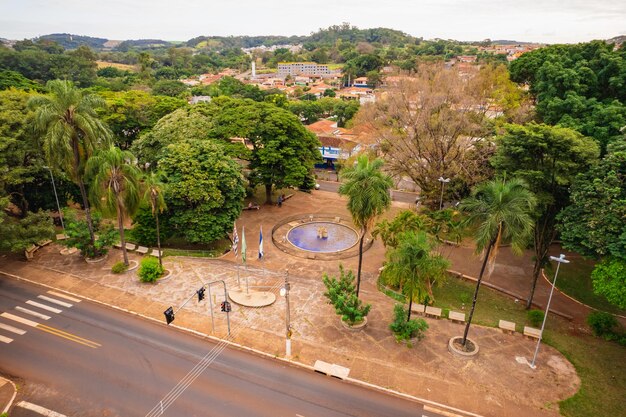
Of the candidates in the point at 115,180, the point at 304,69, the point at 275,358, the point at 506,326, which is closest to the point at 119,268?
the point at 115,180

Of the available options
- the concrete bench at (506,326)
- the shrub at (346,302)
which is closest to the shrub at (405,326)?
the shrub at (346,302)

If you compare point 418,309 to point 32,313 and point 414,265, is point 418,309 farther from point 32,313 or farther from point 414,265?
point 32,313

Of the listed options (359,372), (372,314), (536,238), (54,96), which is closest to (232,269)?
(372,314)

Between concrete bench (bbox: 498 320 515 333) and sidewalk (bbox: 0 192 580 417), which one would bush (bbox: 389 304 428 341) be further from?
concrete bench (bbox: 498 320 515 333)

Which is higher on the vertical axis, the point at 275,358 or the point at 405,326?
the point at 405,326

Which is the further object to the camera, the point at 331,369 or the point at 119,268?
the point at 119,268

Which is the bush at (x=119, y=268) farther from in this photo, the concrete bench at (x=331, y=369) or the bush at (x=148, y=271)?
the concrete bench at (x=331, y=369)

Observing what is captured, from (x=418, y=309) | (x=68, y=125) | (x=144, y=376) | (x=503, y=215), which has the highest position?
(x=68, y=125)
